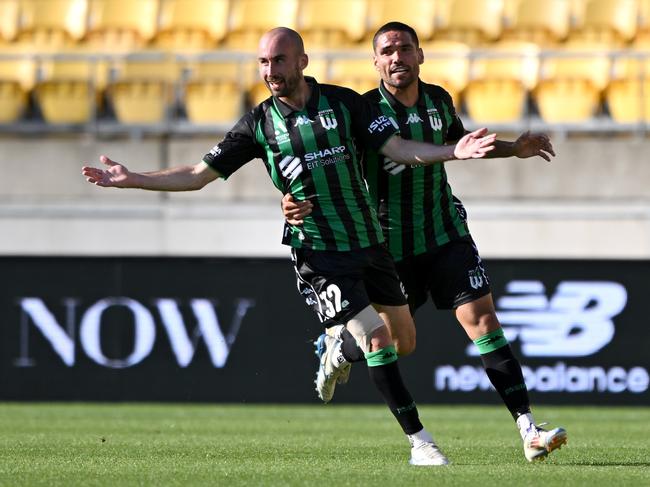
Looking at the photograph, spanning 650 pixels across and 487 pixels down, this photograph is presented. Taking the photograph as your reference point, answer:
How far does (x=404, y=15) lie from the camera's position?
15617 millimetres

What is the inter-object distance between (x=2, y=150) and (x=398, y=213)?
7998mm

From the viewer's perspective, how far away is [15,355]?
1278 cm

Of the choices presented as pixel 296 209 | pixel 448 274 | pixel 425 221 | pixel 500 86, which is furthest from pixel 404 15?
pixel 296 209

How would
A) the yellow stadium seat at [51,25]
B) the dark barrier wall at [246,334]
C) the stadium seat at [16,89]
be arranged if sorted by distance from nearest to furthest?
the dark barrier wall at [246,334] < the stadium seat at [16,89] < the yellow stadium seat at [51,25]

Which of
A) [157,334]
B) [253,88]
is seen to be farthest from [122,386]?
[253,88]

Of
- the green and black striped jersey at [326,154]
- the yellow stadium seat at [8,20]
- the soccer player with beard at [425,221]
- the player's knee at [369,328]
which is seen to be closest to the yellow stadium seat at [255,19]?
the yellow stadium seat at [8,20]

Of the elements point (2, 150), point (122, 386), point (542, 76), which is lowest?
point (122, 386)

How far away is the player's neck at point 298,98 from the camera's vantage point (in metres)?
6.58

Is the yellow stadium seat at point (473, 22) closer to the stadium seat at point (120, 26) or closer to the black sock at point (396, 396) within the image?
the stadium seat at point (120, 26)

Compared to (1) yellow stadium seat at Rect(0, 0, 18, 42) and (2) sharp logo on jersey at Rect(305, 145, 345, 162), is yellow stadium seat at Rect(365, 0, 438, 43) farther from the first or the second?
(2) sharp logo on jersey at Rect(305, 145, 345, 162)

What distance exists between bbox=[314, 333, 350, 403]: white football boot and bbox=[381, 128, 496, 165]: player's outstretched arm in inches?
62.9

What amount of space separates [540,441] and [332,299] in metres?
1.22

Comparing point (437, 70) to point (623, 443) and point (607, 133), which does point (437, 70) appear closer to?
point (607, 133)

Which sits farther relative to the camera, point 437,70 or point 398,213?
point 437,70
